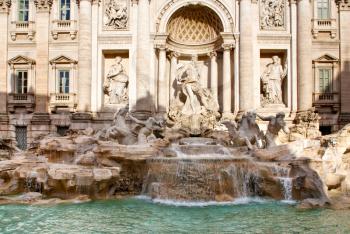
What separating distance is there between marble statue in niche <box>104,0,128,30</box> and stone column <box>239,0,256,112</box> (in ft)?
20.7

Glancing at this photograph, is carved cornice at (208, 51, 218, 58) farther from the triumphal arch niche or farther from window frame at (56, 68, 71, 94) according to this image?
window frame at (56, 68, 71, 94)

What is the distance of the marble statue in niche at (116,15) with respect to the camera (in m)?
22.2

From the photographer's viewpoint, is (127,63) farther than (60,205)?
Yes

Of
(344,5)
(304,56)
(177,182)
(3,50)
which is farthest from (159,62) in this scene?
(344,5)

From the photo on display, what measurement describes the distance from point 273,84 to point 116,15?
9369mm

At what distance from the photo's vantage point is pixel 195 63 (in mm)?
22438

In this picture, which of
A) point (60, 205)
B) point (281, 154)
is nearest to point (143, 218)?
point (60, 205)

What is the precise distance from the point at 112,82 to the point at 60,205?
11.1 metres

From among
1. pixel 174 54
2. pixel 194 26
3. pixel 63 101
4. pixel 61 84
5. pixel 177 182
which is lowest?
pixel 177 182

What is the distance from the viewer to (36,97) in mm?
22266

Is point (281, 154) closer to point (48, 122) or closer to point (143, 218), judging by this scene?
point (143, 218)

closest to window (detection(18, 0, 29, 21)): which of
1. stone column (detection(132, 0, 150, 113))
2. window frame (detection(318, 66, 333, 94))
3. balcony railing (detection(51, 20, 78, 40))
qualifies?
balcony railing (detection(51, 20, 78, 40))

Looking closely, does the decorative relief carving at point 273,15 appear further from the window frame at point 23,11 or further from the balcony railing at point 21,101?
the balcony railing at point 21,101

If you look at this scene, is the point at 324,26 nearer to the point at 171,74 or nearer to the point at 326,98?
the point at 326,98
